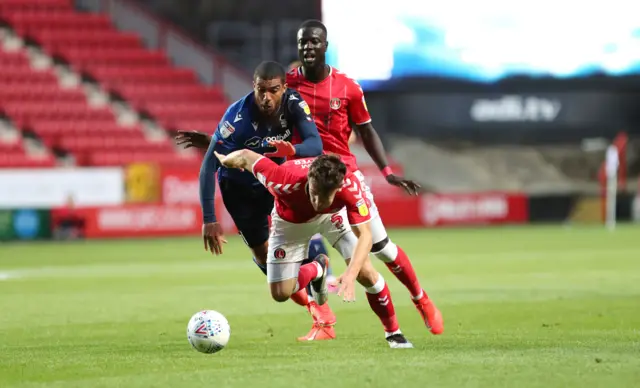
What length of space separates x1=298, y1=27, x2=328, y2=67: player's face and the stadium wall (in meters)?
18.2

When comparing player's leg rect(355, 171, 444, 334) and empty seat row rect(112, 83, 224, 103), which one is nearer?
player's leg rect(355, 171, 444, 334)

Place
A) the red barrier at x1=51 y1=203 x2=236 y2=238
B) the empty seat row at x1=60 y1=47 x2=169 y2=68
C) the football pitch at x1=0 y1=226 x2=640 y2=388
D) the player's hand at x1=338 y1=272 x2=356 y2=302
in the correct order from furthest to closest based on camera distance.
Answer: the empty seat row at x1=60 y1=47 x2=169 y2=68 < the red barrier at x1=51 y1=203 x2=236 y2=238 < the player's hand at x1=338 y1=272 x2=356 y2=302 < the football pitch at x1=0 y1=226 x2=640 y2=388

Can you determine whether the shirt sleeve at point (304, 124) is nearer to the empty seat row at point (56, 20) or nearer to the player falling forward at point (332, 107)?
the player falling forward at point (332, 107)

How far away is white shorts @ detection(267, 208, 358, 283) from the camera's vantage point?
27.1ft

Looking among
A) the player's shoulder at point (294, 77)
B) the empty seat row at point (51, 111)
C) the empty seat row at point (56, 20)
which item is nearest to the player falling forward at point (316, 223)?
the player's shoulder at point (294, 77)

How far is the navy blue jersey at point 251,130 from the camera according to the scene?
27.7 ft

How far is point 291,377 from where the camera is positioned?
634cm

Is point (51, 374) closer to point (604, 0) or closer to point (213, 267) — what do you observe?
point (213, 267)

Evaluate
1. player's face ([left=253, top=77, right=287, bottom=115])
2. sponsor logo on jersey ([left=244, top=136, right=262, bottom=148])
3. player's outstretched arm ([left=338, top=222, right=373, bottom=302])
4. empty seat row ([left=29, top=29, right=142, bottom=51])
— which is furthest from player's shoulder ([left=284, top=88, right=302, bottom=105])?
empty seat row ([left=29, top=29, right=142, bottom=51])

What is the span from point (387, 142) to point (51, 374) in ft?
88.1

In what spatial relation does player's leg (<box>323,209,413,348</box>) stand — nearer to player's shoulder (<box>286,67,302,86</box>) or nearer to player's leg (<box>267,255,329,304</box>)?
player's leg (<box>267,255,329,304</box>)

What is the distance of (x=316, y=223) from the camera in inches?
325

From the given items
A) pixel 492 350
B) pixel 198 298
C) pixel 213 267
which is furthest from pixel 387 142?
pixel 492 350

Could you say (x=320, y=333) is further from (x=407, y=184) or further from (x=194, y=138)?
(x=194, y=138)
